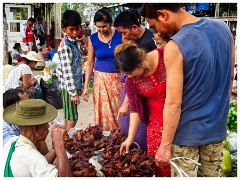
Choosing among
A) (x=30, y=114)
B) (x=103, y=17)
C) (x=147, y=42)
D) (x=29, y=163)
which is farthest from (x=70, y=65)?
(x=29, y=163)

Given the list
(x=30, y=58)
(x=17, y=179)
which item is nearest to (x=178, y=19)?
(x=17, y=179)

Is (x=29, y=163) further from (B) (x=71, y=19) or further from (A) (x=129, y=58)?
(B) (x=71, y=19)

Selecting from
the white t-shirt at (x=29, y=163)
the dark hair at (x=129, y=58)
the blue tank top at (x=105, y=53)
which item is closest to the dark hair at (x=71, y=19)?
the blue tank top at (x=105, y=53)

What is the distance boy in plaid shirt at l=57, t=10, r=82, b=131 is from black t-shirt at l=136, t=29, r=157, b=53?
0.90 metres

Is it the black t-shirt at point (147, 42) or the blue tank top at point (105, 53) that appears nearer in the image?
the black t-shirt at point (147, 42)

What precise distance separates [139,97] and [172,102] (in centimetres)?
67

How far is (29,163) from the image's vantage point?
7.61 ft

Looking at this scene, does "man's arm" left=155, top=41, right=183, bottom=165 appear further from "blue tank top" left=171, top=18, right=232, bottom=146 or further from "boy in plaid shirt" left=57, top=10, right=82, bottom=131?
"boy in plaid shirt" left=57, top=10, right=82, bottom=131

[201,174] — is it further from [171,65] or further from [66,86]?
[66,86]

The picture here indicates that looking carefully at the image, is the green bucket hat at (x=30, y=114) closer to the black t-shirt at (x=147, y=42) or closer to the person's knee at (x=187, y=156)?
the person's knee at (x=187, y=156)

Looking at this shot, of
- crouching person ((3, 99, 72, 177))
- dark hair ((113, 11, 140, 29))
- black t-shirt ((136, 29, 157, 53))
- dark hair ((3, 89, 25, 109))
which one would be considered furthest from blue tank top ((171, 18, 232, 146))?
dark hair ((3, 89, 25, 109))

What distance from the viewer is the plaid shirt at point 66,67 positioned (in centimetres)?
427

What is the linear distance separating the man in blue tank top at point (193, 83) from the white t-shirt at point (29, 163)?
811mm

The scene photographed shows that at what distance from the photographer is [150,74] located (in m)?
2.63
